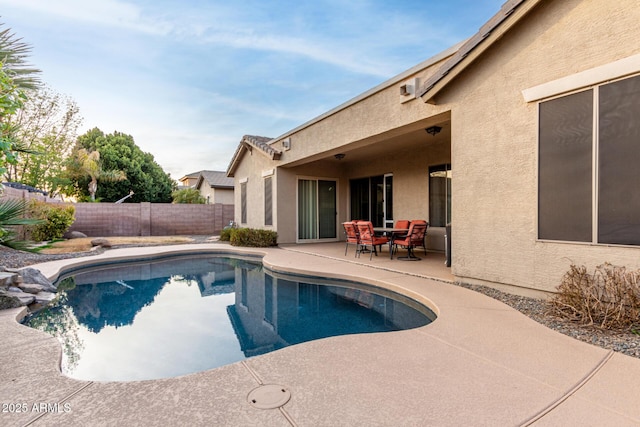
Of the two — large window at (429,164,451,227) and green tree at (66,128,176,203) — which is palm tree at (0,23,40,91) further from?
green tree at (66,128,176,203)

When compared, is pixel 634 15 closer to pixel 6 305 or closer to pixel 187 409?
pixel 187 409

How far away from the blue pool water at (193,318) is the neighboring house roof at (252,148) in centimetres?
553

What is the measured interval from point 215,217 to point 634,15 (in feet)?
63.4

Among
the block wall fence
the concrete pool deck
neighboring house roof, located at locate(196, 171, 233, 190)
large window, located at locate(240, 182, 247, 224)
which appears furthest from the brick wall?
the concrete pool deck

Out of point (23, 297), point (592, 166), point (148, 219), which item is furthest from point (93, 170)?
point (592, 166)

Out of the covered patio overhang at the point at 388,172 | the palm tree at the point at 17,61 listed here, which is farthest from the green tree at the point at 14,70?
the covered patio overhang at the point at 388,172

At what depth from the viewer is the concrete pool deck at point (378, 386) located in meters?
2.23

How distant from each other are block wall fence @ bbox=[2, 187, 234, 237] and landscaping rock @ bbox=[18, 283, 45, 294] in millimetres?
12936

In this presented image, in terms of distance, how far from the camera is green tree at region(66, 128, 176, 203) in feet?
93.4

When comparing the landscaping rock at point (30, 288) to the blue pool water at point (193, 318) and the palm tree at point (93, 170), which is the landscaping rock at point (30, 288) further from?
the palm tree at point (93, 170)

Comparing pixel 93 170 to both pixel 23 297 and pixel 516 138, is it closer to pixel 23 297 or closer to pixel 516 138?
pixel 23 297

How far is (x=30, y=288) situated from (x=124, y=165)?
26.6 meters

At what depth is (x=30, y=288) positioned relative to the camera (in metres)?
6.13

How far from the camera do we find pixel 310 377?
2773 millimetres
